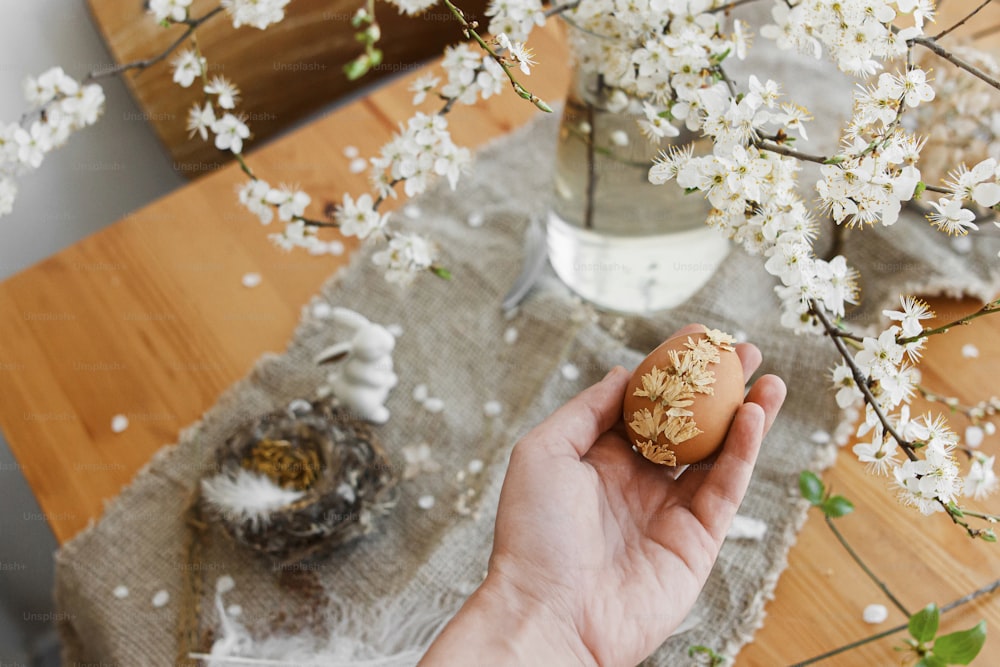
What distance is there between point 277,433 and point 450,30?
2.92ft

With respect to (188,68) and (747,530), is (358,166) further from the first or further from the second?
(747,530)

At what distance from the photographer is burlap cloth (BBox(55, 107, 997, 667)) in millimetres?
818

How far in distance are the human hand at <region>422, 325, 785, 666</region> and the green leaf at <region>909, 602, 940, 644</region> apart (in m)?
0.18

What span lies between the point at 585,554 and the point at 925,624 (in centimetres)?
30

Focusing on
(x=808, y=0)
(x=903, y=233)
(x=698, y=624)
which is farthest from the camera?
(x=903, y=233)

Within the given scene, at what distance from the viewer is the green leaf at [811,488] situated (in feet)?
2.48

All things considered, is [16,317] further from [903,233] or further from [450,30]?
[903,233]

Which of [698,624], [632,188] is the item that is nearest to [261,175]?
[632,188]

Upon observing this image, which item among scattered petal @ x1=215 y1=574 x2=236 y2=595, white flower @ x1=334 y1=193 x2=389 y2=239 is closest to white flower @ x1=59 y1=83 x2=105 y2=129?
white flower @ x1=334 y1=193 x2=389 y2=239

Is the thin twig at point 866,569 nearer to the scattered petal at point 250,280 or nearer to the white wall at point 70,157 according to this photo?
the scattered petal at point 250,280

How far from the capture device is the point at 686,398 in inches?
26.0

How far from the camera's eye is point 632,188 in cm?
82

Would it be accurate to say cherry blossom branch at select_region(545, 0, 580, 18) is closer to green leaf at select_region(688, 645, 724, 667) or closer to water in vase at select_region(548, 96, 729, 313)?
water in vase at select_region(548, 96, 729, 313)

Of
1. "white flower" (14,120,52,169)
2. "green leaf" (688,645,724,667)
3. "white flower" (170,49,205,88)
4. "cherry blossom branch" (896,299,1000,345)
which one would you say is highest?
"white flower" (170,49,205,88)
